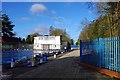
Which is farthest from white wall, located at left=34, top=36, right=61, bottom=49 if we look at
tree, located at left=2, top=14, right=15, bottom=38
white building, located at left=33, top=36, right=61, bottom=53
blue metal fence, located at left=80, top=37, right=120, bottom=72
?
blue metal fence, located at left=80, top=37, right=120, bottom=72

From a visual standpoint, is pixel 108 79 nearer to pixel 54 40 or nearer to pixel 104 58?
pixel 104 58

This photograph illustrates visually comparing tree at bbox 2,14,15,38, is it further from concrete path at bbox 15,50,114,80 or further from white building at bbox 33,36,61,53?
concrete path at bbox 15,50,114,80

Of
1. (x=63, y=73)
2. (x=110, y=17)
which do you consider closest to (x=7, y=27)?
(x=110, y=17)

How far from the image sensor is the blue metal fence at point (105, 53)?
17.0 metres

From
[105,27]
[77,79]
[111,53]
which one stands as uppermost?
[105,27]

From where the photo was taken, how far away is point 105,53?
62.5ft

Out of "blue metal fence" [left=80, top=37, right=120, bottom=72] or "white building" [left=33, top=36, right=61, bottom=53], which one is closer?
"blue metal fence" [left=80, top=37, right=120, bottom=72]

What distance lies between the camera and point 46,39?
253ft

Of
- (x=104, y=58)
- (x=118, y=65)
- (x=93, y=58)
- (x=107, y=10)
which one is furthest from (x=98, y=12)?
(x=118, y=65)

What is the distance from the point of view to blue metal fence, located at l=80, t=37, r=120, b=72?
670 inches

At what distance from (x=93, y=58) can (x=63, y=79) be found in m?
7.49

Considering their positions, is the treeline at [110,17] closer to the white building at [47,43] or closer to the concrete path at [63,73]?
the concrete path at [63,73]

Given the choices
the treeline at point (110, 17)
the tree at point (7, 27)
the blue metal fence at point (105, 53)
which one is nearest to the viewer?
the blue metal fence at point (105, 53)

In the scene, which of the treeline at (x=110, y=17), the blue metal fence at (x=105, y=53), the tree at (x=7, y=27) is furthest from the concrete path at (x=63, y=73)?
the tree at (x=7, y=27)
